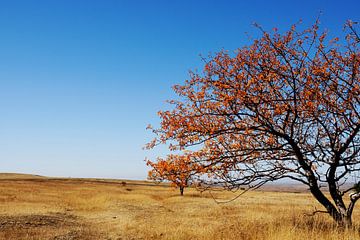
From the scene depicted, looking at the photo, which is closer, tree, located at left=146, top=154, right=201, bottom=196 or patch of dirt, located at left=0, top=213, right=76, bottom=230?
tree, located at left=146, top=154, right=201, bottom=196

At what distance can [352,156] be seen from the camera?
40.4ft

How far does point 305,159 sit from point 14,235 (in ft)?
40.6

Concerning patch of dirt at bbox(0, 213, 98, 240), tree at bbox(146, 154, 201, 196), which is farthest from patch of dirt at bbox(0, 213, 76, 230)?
tree at bbox(146, 154, 201, 196)

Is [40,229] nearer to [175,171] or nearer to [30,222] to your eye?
[30,222]

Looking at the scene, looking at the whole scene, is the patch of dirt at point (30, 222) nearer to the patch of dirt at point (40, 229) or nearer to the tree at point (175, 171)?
the patch of dirt at point (40, 229)

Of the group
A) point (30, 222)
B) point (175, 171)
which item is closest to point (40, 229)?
point (30, 222)

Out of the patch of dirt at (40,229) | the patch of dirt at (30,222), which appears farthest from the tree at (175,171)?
the patch of dirt at (30,222)

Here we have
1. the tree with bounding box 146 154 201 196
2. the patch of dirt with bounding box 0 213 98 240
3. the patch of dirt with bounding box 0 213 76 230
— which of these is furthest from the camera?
the patch of dirt with bounding box 0 213 76 230

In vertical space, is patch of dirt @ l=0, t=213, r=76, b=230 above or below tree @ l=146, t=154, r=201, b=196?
below

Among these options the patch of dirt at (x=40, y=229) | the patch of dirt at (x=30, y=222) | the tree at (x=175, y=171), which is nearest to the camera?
the tree at (x=175, y=171)

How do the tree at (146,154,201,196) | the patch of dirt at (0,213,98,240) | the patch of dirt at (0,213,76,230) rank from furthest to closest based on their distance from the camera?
1. the patch of dirt at (0,213,76,230)
2. the patch of dirt at (0,213,98,240)
3. the tree at (146,154,201,196)

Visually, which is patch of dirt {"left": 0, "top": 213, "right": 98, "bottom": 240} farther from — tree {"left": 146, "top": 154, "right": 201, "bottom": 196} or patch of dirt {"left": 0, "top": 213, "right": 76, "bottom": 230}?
tree {"left": 146, "top": 154, "right": 201, "bottom": 196}

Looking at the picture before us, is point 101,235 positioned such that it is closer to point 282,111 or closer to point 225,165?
point 225,165

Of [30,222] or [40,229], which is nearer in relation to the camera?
[40,229]
